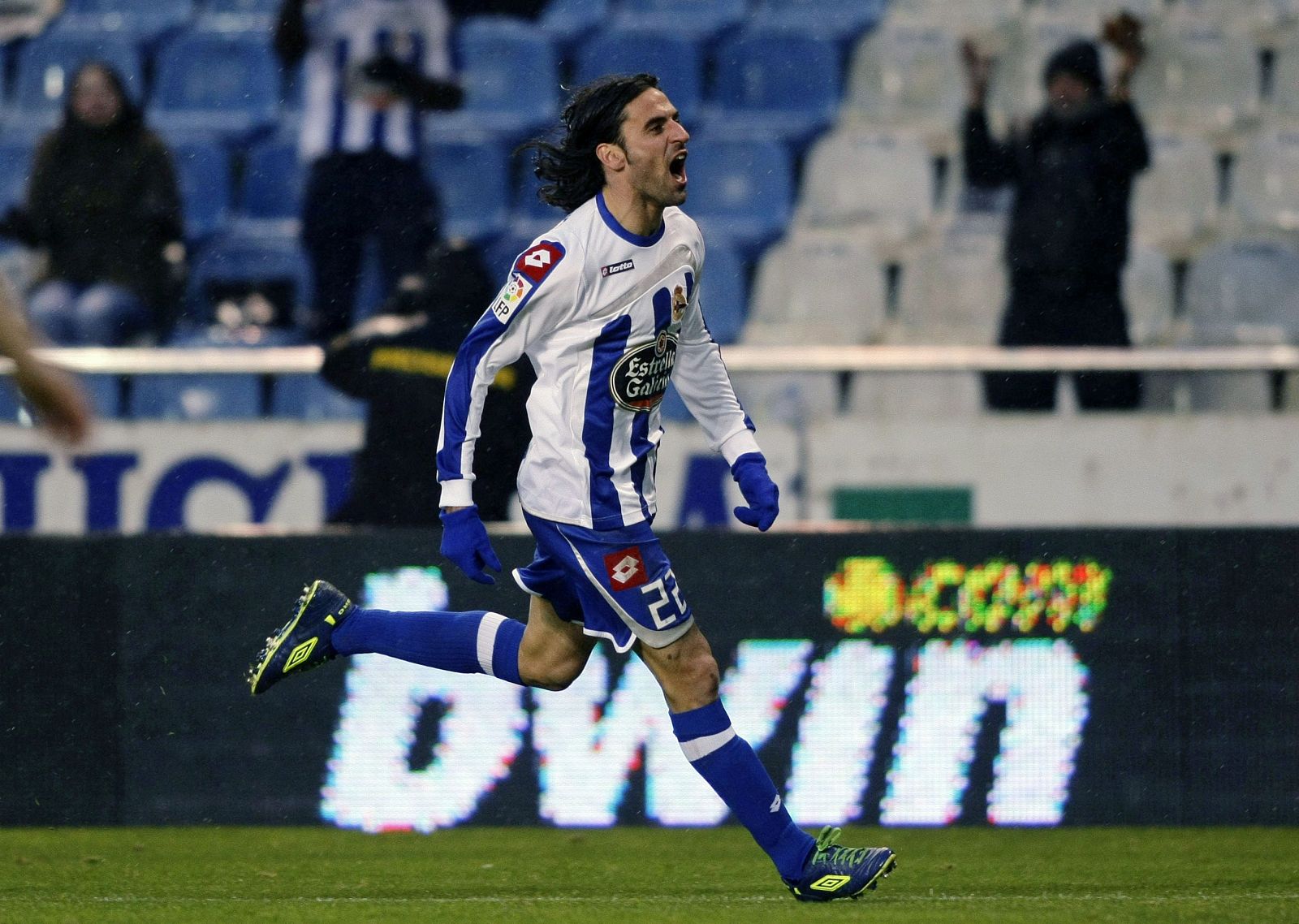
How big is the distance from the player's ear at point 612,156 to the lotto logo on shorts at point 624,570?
80 centimetres

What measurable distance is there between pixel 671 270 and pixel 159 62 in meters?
6.01

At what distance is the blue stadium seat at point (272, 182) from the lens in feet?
30.0

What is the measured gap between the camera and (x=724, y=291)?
8430 mm

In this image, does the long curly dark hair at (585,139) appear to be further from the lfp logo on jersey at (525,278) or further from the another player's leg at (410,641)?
the another player's leg at (410,641)

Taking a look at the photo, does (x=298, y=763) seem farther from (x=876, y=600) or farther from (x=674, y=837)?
(x=876, y=600)

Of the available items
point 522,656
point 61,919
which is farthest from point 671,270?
point 61,919

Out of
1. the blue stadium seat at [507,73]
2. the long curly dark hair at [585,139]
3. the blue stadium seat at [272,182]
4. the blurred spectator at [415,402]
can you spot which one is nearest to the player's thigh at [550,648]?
the long curly dark hair at [585,139]

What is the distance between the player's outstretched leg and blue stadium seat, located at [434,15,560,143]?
4.83 meters

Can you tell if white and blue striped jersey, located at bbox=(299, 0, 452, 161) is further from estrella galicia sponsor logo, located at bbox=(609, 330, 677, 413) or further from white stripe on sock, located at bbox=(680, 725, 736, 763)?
white stripe on sock, located at bbox=(680, 725, 736, 763)

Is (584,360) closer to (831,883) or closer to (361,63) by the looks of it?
(831,883)

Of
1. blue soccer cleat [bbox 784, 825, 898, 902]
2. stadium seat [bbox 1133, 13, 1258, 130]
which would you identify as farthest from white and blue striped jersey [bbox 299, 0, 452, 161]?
blue soccer cleat [bbox 784, 825, 898, 902]

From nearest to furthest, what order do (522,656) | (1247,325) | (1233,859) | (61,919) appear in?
(61,919), (522,656), (1233,859), (1247,325)

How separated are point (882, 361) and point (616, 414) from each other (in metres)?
2.80

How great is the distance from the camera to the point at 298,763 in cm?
584
